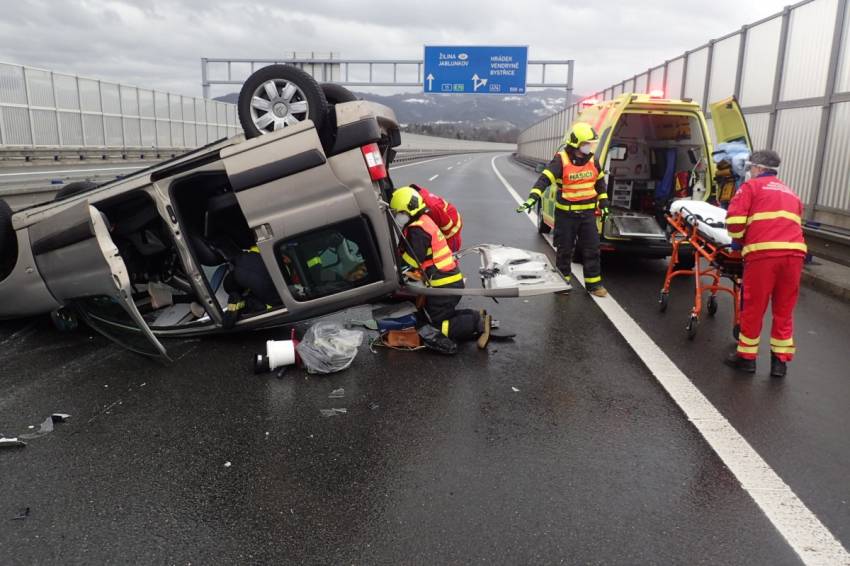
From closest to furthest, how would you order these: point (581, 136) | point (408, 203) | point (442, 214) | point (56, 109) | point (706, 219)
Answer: point (408, 203), point (706, 219), point (442, 214), point (581, 136), point (56, 109)

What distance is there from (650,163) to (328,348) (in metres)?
7.46

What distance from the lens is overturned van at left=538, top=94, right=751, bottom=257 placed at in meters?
7.66

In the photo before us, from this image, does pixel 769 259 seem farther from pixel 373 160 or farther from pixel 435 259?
pixel 373 160

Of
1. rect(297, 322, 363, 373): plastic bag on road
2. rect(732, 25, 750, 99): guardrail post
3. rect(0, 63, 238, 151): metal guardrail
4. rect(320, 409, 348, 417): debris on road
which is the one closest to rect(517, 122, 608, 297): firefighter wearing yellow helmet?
rect(297, 322, 363, 373): plastic bag on road

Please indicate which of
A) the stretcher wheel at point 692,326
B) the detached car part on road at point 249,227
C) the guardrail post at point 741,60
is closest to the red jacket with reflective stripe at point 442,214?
the detached car part on road at point 249,227

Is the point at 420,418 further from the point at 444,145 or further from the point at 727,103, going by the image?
the point at 444,145

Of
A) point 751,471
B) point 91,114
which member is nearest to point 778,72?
point 751,471

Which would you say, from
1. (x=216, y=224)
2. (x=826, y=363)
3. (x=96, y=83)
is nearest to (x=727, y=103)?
(x=826, y=363)

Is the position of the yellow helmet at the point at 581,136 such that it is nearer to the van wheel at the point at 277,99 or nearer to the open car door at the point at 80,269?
the van wheel at the point at 277,99

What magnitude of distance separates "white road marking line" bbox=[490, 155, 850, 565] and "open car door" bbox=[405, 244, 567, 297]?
0.85m

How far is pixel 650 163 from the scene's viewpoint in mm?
10148

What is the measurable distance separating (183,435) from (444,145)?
→ 241 feet

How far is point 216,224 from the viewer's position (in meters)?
5.23

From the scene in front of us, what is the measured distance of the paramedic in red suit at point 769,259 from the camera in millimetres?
4387
